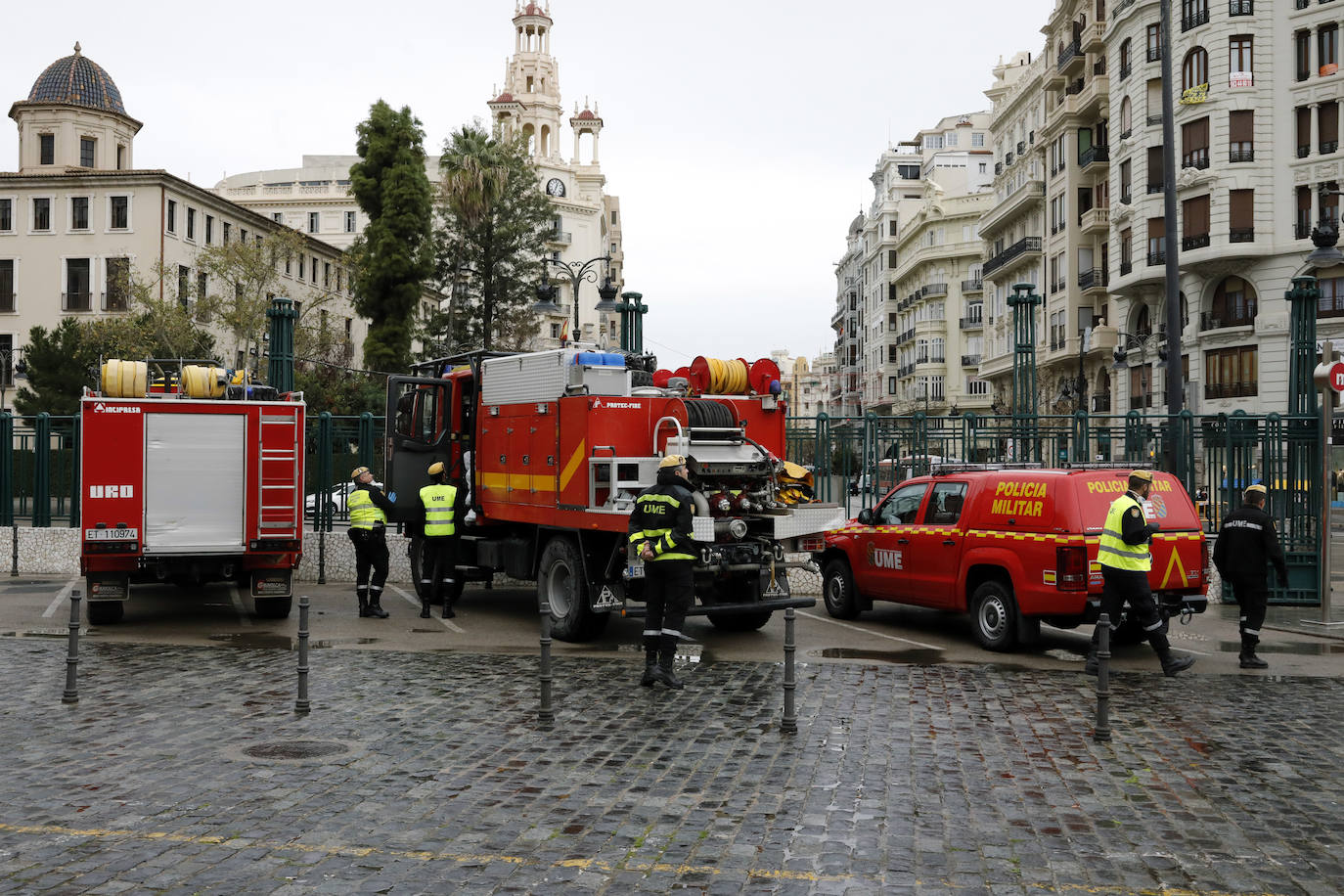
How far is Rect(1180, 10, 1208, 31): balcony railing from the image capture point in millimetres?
43250

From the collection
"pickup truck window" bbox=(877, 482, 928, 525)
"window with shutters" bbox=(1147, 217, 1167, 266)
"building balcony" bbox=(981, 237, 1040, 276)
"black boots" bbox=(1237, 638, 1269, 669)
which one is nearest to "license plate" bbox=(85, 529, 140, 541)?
"pickup truck window" bbox=(877, 482, 928, 525)

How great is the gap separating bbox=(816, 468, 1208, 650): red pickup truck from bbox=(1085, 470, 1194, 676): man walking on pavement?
2.17ft

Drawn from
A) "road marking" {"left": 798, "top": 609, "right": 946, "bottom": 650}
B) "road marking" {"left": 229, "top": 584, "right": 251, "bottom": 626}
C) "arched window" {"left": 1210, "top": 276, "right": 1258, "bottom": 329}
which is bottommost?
"road marking" {"left": 798, "top": 609, "right": 946, "bottom": 650}

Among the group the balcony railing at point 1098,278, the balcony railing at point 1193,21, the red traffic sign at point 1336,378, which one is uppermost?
the balcony railing at point 1193,21

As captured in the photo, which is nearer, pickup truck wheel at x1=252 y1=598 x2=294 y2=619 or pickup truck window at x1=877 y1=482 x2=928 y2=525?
pickup truck window at x1=877 y1=482 x2=928 y2=525

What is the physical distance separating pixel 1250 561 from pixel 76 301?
61.1 metres

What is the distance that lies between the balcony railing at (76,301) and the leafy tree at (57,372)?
45.2 feet

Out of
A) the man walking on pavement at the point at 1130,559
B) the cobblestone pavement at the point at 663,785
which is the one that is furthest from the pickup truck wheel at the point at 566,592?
the man walking on pavement at the point at 1130,559

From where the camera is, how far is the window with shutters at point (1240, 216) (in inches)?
1661

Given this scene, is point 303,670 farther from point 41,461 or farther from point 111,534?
point 41,461

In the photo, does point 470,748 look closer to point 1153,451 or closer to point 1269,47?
point 1153,451

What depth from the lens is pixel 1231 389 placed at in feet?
141

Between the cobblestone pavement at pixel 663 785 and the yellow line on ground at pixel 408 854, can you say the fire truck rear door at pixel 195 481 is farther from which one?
the yellow line on ground at pixel 408 854

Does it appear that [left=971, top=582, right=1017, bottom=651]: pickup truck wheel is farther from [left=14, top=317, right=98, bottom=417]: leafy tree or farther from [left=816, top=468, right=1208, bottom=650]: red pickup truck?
[left=14, top=317, right=98, bottom=417]: leafy tree
